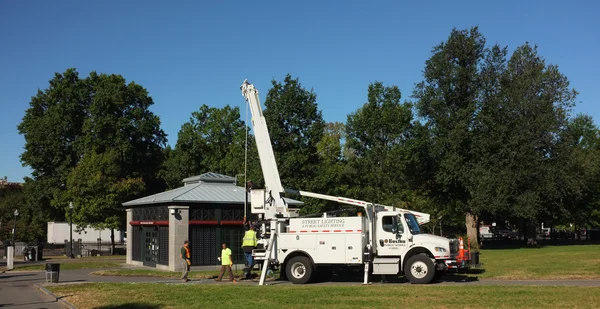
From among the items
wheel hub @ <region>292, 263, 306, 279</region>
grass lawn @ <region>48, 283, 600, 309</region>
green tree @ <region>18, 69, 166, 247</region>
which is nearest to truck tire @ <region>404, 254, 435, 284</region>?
grass lawn @ <region>48, 283, 600, 309</region>

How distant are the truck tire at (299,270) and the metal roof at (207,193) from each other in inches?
451

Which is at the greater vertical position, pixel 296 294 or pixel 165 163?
pixel 165 163

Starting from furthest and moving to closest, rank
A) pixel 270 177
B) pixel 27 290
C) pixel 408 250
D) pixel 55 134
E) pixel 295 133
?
1. pixel 55 134
2. pixel 295 133
3. pixel 270 177
4. pixel 27 290
5. pixel 408 250

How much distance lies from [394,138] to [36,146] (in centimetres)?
3602

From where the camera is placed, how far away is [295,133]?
4641 cm

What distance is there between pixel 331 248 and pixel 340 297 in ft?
15.7

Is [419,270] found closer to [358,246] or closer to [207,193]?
[358,246]

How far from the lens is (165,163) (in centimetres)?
6250

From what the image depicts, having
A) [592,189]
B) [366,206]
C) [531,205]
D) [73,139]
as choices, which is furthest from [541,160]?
[73,139]

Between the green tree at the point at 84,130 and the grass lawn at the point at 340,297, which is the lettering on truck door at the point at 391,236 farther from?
the green tree at the point at 84,130

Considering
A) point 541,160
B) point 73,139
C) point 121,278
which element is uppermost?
point 73,139

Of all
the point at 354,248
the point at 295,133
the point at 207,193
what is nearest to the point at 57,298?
the point at 354,248

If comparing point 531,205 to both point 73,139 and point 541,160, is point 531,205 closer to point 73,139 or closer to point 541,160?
point 541,160

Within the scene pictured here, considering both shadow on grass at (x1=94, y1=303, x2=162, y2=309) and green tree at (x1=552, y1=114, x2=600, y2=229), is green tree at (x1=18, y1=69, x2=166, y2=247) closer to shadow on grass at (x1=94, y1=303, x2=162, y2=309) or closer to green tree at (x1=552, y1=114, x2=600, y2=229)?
green tree at (x1=552, y1=114, x2=600, y2=229)
